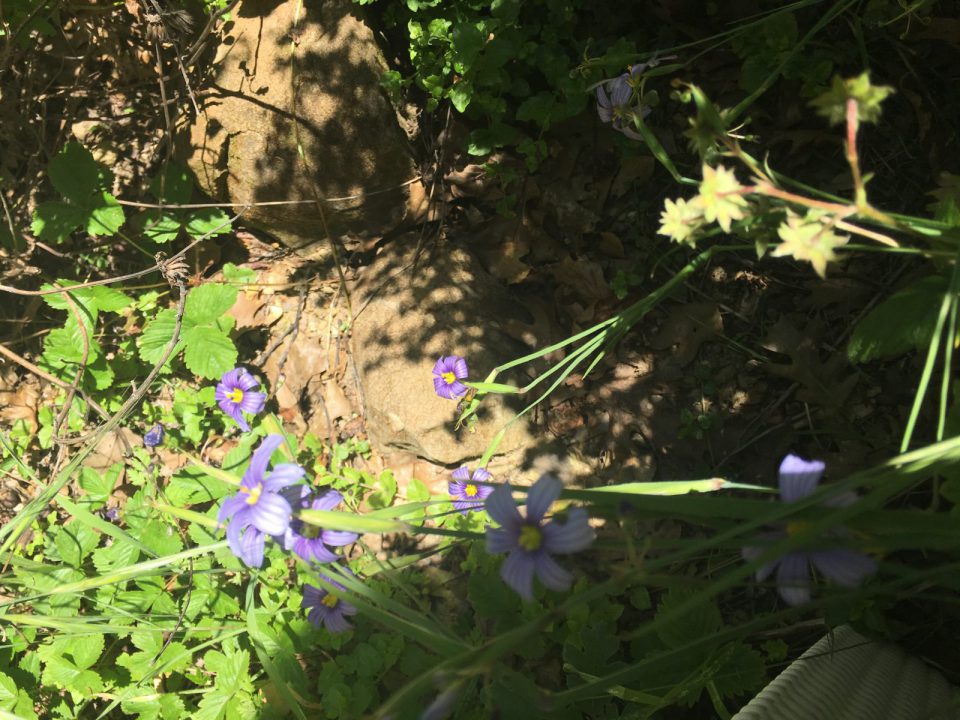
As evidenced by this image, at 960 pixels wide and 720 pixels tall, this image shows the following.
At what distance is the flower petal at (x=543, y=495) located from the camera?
3.00 feet

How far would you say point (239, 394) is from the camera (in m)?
2.51

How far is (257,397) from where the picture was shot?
8.24ft

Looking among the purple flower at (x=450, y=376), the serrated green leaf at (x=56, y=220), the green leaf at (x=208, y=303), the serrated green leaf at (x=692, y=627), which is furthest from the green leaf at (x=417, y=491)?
the serrated green leaf at (x=56, y=220)

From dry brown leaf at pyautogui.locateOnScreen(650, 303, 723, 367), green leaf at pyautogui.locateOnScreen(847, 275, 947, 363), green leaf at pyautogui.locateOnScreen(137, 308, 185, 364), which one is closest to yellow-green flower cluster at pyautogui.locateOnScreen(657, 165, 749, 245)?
green leaf at pyautogui.locateOnScreen(847, 275, 947, 363)

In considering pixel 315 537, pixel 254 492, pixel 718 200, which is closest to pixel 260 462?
pixel 254 492

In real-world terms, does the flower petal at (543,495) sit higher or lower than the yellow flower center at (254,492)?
higher

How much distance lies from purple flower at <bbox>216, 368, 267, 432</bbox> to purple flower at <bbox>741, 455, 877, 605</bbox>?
6.52 ft

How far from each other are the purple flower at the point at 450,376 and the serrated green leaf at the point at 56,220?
62.2 inches

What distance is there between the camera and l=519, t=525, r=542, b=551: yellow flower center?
989 mm

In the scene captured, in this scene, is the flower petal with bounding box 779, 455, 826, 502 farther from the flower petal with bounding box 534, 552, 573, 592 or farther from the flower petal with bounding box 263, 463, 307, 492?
the flower petal with bounding box 263, 463, 307, 492

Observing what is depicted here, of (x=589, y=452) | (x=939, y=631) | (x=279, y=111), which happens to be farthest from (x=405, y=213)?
(x=939, y=631)

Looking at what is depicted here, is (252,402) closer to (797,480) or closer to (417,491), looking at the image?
(417,491)

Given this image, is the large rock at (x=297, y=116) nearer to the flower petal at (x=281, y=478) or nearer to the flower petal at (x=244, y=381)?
the flower petal at (x=244, y=381)

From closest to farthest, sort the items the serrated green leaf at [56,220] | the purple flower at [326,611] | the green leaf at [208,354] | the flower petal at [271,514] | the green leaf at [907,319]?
the flower petal at [271,514] < the green leaf at [907,319] < the purple flower at [326,611] < the green leaf at [208,354] < the serrated green leaf at [56,220]
